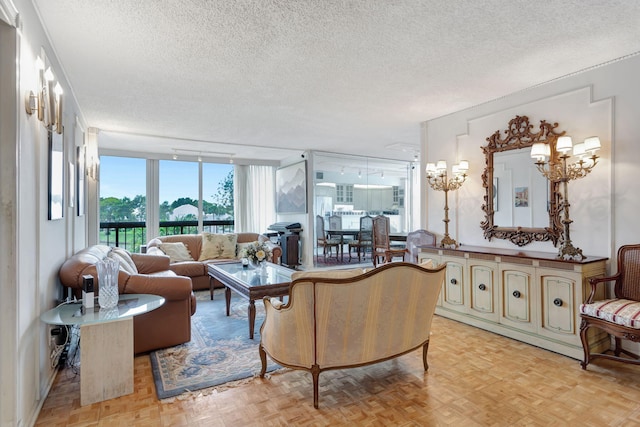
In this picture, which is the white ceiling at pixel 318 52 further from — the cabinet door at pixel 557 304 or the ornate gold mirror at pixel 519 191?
the cabinet door at pixel 557 304

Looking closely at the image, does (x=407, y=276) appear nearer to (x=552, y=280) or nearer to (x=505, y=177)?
(x=552, y=280)

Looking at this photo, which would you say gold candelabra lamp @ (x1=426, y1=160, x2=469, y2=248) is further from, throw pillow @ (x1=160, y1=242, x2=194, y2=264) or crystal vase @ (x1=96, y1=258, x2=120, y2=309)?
throw pillow @ (x1=160, y1=242, x2=194, y2=264)

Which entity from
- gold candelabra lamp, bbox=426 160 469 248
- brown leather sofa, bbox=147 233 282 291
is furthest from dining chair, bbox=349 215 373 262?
gold candelabra lamp, bbox=426 160 469 248

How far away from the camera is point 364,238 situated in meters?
6.97

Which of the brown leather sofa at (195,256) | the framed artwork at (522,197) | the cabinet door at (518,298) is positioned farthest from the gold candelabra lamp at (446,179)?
the brown leather sofa at (195,256)

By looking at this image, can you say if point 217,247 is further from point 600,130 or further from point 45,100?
point 600,130

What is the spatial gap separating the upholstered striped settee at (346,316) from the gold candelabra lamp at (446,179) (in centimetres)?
186

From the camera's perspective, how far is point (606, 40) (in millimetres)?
2541

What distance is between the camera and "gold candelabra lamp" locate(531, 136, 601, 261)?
2.88 metres

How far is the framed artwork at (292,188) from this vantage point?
701cm

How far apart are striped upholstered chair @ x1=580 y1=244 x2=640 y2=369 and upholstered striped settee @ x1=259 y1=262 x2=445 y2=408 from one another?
1308 mm

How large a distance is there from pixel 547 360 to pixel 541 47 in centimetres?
251

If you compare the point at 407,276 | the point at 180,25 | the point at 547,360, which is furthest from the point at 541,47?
the point at 180,25

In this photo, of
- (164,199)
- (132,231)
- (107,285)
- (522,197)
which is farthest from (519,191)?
(132,231)
